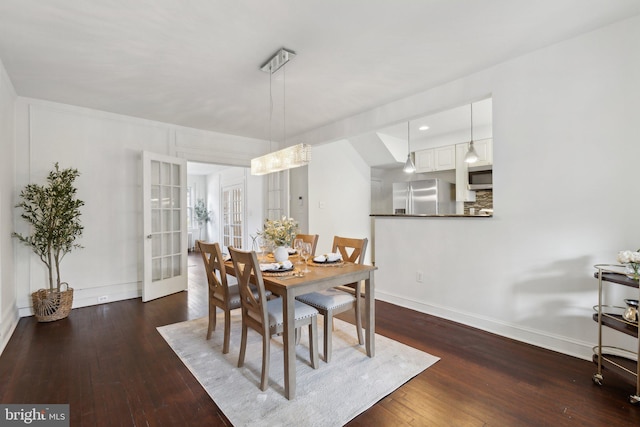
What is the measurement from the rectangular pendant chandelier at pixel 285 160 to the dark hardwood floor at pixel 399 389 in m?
1.87

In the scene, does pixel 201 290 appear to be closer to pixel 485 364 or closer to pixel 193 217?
pixel 485 364

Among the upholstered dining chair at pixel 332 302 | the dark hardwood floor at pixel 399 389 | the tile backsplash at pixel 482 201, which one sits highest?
the tile backsplash at pixel 482 201

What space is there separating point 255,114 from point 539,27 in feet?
10.2

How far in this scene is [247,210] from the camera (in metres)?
6.92

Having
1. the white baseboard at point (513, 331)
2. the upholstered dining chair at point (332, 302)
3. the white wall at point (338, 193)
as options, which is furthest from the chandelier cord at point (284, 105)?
the white baseboard at point (513, 331)

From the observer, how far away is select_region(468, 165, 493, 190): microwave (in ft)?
17.1

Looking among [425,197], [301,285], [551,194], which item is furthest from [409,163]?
[301,285]

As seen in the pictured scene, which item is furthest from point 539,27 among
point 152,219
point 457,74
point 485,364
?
point 152,219

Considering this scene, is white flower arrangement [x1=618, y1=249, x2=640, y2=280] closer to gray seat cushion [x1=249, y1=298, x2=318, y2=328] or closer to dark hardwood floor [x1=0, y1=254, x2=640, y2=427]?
dark hardwood floor [x1=0, y1=254, x2=640, y2=427]

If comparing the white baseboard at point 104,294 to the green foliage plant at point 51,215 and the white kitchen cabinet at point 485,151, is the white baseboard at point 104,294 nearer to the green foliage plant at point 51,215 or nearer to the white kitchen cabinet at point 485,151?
the green foliage plant at point 51,215

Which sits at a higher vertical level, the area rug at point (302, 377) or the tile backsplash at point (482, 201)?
the tile backsplash at point (482, 201)

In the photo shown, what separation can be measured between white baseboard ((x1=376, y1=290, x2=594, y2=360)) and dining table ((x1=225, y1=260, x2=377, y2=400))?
4.16 feet

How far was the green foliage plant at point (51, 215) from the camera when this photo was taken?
10.7ft

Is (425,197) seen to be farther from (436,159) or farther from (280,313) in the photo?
(280,313)
